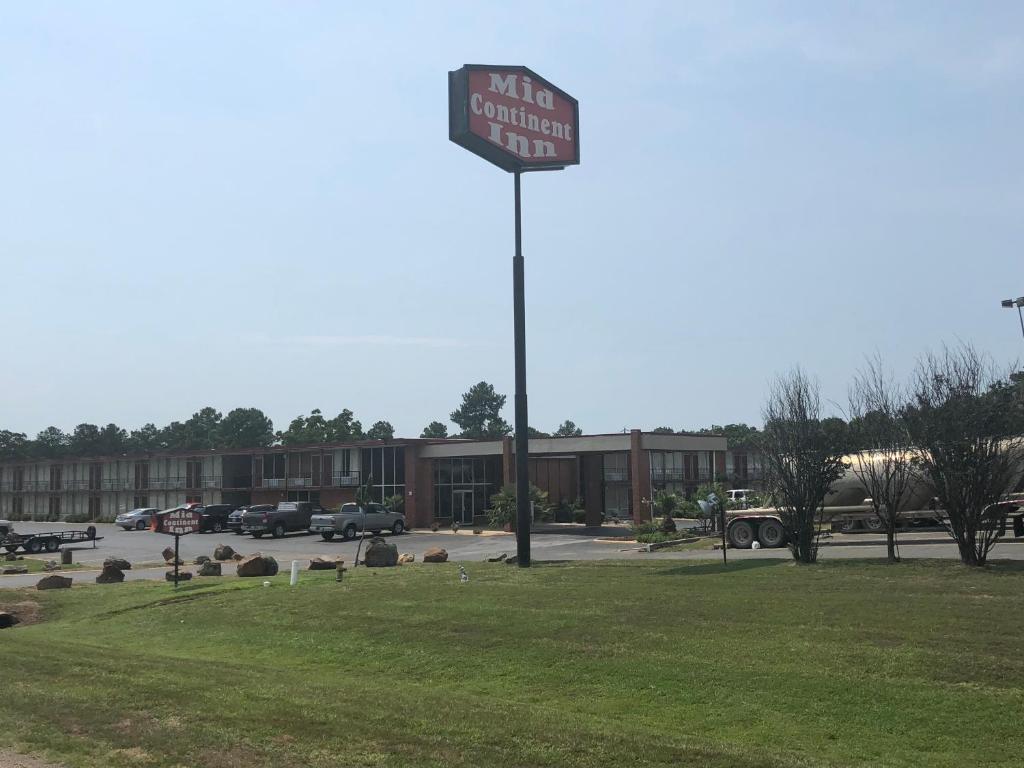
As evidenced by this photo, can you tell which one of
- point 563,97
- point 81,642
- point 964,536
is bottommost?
point 81,642

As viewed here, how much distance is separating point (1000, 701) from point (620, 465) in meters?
52.8

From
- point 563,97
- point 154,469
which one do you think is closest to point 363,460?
point 154,469

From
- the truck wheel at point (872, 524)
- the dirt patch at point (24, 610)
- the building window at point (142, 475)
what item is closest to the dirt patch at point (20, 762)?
the dirt patch at point (24, 610)

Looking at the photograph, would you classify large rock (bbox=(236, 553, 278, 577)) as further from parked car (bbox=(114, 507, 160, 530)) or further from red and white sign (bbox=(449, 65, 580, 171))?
parked car (bbox=(114, 507, 160, 530))

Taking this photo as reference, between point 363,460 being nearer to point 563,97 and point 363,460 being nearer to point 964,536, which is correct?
point 563,97

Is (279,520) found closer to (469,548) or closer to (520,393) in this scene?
(469,548)

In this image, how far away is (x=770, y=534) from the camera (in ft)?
94.4

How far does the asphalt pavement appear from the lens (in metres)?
25.5

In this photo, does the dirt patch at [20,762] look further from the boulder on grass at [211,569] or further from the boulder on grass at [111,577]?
the boulder on grass at [111,577]

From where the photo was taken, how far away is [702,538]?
37562 millimetres

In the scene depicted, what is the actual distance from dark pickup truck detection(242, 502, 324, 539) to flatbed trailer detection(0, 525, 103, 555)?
7464 mm

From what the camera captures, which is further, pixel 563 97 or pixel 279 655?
pixel 563 97

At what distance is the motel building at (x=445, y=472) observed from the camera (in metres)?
53.4

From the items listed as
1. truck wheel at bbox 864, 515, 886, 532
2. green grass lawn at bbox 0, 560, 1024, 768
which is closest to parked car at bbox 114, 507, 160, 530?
green grass lawn at bbox 0, 560, 1024, 768
